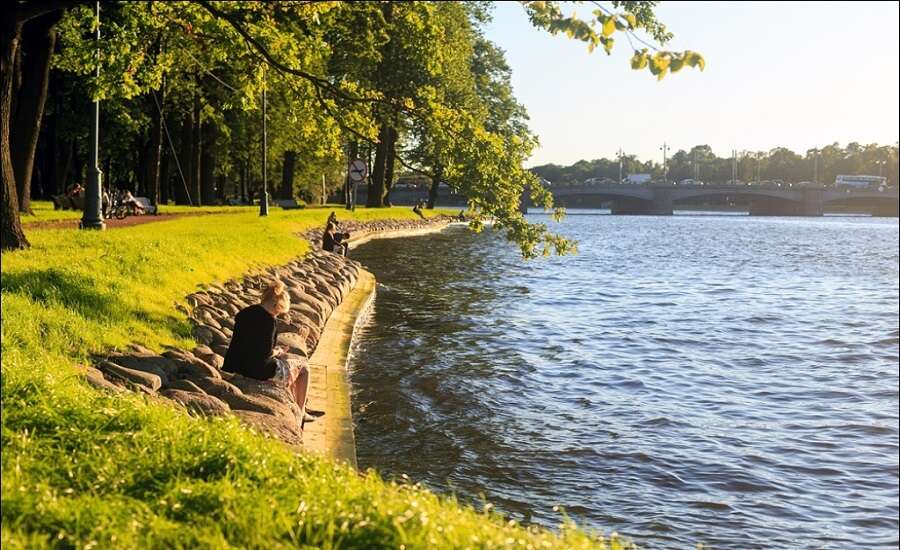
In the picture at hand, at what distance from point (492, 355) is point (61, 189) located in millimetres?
34784

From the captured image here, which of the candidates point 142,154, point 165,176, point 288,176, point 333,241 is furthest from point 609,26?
point 288,176

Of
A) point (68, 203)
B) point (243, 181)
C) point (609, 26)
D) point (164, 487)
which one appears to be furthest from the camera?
point (243, 181)

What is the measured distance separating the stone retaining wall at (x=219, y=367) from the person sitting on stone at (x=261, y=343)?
13 cm

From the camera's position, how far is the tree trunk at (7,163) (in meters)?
13.6

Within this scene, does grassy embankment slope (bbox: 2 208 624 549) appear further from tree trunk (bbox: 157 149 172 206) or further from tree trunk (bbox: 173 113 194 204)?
tree trunk (bbox: 157 149 172 206)

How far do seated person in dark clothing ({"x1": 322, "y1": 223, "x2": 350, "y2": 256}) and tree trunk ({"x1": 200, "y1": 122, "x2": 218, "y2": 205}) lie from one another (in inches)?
906

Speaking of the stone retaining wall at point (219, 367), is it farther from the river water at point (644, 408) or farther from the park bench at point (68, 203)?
→ the park bench at point (68, 203)

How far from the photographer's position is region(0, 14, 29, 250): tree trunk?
13625 millimetres

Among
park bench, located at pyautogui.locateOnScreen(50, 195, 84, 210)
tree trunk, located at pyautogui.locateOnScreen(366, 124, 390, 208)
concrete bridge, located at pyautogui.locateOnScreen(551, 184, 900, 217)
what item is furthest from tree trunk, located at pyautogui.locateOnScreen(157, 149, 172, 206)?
concrete bridge, located at pyautogui.locateOnScreen(551, 184, 900, 217)

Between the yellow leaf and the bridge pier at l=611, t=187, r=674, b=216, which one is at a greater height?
the yellow leaf

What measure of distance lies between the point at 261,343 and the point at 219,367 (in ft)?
2.93

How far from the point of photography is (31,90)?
67.8ft

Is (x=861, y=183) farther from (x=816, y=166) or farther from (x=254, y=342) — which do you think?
(x=254, y=342)

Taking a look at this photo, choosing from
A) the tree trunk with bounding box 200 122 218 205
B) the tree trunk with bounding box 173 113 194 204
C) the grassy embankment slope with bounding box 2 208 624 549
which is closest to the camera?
the grassy embankment slope with bounding box 2 208 624 549
